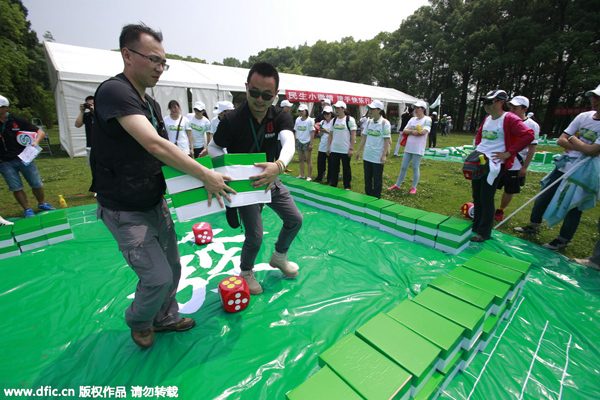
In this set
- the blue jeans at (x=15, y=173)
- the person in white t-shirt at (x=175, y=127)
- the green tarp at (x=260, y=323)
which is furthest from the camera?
the person in white t-shirt at (x=175, y=127)

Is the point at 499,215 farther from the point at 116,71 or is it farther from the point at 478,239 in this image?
the point at 116,71

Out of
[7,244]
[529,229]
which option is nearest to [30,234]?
[7,244]

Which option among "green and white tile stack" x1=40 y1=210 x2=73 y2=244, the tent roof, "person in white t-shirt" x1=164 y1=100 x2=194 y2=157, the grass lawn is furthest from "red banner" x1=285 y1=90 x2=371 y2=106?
"green and white tile stack" x1=40 y1=210 x2=73 y2=244

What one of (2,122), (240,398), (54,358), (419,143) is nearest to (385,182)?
(419,143)

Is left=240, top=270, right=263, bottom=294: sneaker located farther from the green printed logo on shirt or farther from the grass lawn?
the green printed logo on shirt

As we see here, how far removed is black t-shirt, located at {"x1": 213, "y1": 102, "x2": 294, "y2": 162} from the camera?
230 centimetres

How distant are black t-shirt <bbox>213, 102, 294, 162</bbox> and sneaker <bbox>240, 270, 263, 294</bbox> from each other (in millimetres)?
1298

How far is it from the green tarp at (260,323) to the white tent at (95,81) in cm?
1036

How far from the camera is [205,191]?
1859 mm

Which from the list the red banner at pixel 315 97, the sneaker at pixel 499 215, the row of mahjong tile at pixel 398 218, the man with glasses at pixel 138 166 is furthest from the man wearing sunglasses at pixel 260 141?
the red banner at pixel 315 97

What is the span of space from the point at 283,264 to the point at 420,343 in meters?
1.64

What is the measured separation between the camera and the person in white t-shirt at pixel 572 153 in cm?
333

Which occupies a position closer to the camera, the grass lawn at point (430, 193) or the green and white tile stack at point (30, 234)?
the green and white tile stack at point (30, 234)

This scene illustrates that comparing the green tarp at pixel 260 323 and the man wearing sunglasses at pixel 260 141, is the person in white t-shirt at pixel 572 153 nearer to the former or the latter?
the green tarp at pixel 260 323
